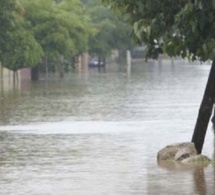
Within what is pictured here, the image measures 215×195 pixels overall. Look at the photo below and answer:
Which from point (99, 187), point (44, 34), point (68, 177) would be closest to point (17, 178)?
point (68, 177)

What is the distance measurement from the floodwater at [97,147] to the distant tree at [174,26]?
88.8 inches

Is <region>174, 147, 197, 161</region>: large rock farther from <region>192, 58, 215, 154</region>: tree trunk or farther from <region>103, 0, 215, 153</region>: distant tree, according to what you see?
<region>103, 0, 215, 153</region>: distant tree

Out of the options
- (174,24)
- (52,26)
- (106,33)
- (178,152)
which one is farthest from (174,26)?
(106,33)

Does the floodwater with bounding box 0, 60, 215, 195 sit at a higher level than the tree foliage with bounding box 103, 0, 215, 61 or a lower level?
lower

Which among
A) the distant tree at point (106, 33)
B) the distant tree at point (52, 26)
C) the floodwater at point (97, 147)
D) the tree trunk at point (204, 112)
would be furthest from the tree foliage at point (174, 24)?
the distant tree at point (106, 33)

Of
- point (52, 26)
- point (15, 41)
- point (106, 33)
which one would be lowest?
point (106, 33)

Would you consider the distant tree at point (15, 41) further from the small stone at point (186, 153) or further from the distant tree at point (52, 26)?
the small stone at point (186, 153)

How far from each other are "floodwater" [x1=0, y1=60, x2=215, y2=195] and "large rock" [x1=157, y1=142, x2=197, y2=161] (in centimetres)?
27

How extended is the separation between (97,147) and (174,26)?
6006mm

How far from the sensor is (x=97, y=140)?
2389 cm

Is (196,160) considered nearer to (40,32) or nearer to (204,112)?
(204,112)

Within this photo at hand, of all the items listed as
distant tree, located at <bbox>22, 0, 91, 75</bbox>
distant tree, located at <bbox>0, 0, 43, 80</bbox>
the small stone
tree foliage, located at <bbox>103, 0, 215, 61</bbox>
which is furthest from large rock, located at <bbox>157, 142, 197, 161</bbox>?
distant tree, located at <bbox>22, 0, 91, 75</bbox>

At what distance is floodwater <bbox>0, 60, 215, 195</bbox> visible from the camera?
1567cm

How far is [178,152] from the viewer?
19031 mm
